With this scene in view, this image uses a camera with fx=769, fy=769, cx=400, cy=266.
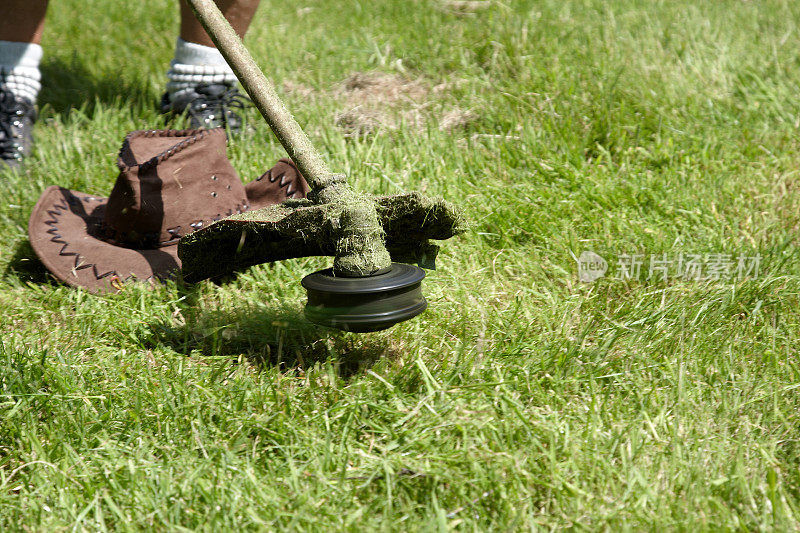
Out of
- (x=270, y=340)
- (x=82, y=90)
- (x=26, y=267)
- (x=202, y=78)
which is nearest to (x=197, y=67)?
(x=202, y=78)

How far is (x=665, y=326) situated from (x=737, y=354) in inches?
7.6

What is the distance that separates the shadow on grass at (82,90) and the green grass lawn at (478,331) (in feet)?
0.06

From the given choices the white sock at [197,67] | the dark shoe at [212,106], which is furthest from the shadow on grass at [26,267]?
the white sock at [197,67]

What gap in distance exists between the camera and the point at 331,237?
1.86 meters

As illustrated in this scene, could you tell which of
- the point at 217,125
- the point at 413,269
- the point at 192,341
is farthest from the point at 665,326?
the point at 217,125

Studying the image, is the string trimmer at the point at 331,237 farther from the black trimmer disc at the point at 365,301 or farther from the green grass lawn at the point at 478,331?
the green grass lawn at the point at 478,331

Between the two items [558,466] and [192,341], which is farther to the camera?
[192,341]

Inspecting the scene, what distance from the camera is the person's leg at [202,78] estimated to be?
3.28 m

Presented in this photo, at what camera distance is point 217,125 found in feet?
10.8

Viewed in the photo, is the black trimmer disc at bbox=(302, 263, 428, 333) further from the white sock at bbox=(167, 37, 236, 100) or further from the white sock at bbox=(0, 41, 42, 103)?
the white sock at bbox=(0, 41, 42, 103)

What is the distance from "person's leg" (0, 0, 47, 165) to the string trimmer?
1.38m

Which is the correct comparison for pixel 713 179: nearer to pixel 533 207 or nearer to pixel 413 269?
pixel 533 207

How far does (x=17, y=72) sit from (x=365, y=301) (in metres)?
2.34

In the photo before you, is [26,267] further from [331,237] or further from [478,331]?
[478,331]
